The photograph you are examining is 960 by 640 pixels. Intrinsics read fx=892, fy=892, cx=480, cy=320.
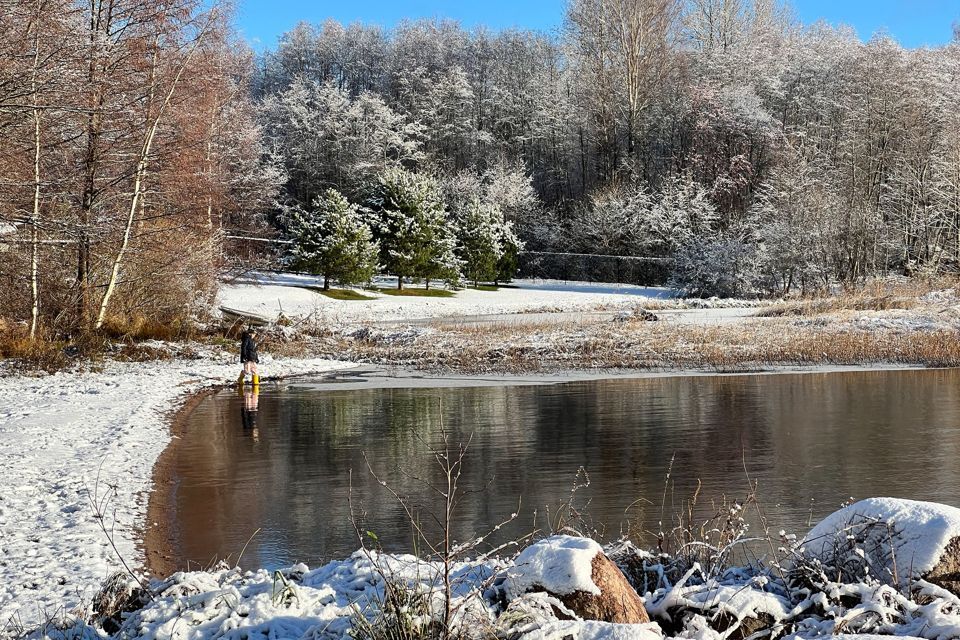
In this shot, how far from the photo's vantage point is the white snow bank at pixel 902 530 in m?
4.45

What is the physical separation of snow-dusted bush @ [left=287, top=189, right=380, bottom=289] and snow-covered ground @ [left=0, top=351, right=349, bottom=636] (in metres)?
25.9

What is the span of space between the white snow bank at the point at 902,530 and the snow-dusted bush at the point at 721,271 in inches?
1648

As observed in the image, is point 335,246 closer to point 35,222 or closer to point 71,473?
point 35,222

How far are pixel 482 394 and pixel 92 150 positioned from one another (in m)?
11.5

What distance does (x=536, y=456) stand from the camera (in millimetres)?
11359

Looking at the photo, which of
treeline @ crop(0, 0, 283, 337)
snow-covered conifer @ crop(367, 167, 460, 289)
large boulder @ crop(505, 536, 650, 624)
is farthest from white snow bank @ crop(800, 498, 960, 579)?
snow-covered conifer @ crop(367, 167, 460, 289)

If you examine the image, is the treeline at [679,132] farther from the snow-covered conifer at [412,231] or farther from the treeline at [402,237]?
the snow-covered conifer at [412,231]

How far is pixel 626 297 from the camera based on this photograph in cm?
4569

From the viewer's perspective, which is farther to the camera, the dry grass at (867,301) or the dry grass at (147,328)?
the dry grass at (867,301)

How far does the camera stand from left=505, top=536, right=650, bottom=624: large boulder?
4051mm

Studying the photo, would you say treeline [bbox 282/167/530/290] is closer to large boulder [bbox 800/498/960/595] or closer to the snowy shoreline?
the snowy shoreline

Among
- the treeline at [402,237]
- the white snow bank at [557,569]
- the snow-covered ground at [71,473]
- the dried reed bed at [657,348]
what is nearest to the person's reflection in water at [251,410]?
the snow-covered ground at [71,473]

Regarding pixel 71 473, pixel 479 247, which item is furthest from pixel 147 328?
pixel 479 247

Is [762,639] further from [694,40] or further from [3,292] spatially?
[694,40]
